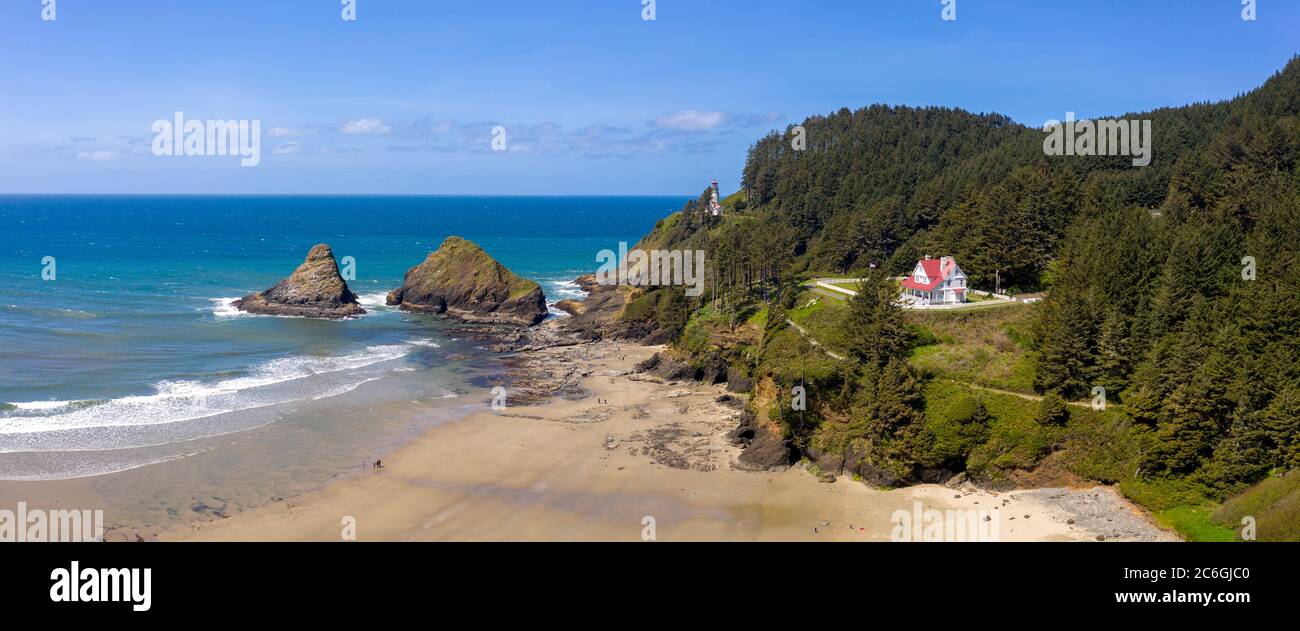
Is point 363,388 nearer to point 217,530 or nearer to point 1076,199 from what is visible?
point 217,530

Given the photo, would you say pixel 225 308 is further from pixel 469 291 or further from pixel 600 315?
pixel 600 315

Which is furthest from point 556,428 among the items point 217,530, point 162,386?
point 162,386

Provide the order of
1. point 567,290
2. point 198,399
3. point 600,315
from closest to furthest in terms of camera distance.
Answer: point 198,399 → point 600,315 → point 567,290

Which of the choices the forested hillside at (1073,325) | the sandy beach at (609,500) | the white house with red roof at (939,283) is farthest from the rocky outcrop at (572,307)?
the white house with red roof at (939,283)

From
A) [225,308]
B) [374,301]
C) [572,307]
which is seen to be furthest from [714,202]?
[225,308]

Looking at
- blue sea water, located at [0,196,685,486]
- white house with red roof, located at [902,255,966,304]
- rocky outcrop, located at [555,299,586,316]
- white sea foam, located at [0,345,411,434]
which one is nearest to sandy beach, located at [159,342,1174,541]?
blue sea water, located at [0,196,685,486]

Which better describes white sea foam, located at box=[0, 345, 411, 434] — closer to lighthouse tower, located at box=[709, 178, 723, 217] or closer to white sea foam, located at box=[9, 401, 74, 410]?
white sea foam, located at box=[9, 401, 74, 410]
